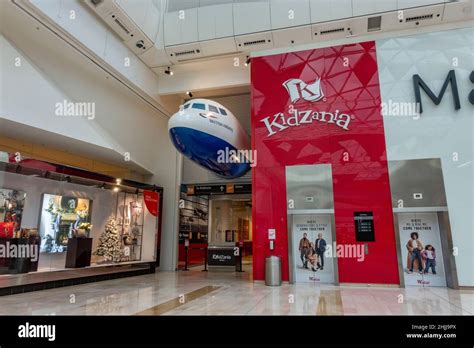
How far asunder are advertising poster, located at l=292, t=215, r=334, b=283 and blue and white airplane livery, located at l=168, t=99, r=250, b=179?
2937mm

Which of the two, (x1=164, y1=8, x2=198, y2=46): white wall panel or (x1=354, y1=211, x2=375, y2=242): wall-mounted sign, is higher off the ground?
(x1=164, y1=8, x2=198, y2=46): white wall panel

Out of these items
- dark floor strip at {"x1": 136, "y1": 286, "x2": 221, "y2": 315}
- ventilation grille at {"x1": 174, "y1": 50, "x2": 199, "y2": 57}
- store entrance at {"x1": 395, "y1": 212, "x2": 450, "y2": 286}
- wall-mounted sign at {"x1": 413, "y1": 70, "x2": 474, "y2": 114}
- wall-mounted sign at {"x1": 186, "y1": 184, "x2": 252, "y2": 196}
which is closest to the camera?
dark floor strip at {"x1": 136, "y1": 286, "x2": 221, "y2": 315}

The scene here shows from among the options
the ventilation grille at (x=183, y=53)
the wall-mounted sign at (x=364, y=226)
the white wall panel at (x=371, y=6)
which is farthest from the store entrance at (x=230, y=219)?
the white wall panel at (x=371, y=6)

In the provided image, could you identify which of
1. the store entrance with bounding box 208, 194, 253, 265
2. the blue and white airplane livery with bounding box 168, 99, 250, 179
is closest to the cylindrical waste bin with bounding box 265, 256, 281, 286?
the blue and white airplane livery with bounding box 168, 99, 250, 179

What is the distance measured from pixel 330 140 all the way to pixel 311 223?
2.36m

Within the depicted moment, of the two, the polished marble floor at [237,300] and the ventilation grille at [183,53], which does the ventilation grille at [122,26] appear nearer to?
the ventilation grille at [183,53]

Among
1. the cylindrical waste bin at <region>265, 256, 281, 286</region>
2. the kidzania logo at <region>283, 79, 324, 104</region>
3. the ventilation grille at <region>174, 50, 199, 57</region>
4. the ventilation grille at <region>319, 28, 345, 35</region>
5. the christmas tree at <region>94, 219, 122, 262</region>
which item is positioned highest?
the ventilation grille at <region>174, 50, 199, 57</region>

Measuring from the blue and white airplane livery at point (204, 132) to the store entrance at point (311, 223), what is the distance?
81.9 inches

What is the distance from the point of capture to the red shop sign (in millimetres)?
11370

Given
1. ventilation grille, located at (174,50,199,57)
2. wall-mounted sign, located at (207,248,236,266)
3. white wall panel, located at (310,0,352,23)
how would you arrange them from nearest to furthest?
white wall panel, located at (310,0,352,23) → ventilation grille, located at (174,50,199,57) → wall-mounted sign, located at (207,248,236,266)

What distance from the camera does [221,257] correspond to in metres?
11.9

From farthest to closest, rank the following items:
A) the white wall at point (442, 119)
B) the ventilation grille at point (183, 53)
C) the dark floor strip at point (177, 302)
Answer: the ventilation grille at point (183, 53) < the white wall at point (442, 119) < the dark floor strip at point (177, 302)

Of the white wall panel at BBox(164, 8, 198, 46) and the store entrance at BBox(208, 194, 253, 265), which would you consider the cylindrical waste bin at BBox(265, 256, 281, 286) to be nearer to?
the store entrance at BBox(208, 194, 253, 265)

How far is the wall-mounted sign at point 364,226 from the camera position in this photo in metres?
7.96
